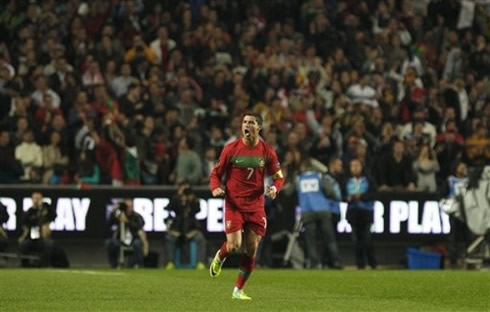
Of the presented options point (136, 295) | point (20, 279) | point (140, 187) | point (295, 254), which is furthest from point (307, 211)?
point (136, 295)

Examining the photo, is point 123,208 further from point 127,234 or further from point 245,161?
point 245,161

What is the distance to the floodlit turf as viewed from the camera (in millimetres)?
16516

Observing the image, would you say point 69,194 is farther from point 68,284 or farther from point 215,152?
point 68,284

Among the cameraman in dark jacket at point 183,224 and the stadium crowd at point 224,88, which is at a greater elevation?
the stadium crowd at point 224,88

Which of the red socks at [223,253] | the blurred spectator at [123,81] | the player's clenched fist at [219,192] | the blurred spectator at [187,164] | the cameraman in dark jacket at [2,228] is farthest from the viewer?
the blurred spectator at [123,81]

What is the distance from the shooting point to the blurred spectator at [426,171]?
2986 cm

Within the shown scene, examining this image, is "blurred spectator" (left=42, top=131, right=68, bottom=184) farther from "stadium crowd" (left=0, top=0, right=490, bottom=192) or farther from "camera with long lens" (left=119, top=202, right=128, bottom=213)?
"camera with long lens" (left=119, top=202, right=128, bottom=213)

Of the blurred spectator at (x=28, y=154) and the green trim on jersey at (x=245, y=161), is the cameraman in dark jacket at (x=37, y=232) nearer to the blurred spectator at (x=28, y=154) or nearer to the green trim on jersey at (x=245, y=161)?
the blurred spectator at (x=28, y=154)

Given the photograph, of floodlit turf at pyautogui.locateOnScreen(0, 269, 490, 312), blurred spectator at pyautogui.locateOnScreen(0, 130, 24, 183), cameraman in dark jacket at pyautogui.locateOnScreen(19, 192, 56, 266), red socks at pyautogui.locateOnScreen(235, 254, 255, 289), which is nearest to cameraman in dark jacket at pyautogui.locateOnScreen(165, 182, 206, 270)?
cameraman in dark jacket at pyautogui.locateOnScreen(19, 192, 56, 266)

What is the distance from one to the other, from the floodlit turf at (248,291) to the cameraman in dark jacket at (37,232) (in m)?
2.71

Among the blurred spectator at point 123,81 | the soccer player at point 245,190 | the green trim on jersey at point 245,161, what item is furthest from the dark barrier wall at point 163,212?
the green trim on jersey at point 245,161

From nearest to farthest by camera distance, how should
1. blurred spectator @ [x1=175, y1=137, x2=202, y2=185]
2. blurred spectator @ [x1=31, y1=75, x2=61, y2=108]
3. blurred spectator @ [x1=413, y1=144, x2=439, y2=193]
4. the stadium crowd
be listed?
1. blurred spectator @ [x1=175, y1=137, x2=202, y2=185]
2. the stadium crowd
3. blurred spectator @ [x1=31, y1=75, x2=61, y2=108]
4. blurred spectator @ [x1=413, y1=144, x2=439, y2=193]

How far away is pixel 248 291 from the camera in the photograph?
19.4 meters

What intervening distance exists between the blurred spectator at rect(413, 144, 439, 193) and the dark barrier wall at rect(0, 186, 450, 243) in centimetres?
38
